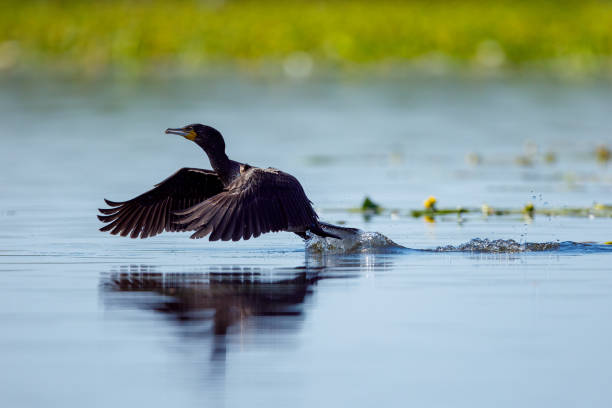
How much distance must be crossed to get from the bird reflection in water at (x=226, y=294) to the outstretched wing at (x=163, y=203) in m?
0.96

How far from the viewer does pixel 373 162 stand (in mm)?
16812

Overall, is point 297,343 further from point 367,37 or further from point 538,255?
point 367,37

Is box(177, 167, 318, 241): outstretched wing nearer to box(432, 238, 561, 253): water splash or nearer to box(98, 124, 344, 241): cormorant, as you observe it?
box(98, 124, 344, 241): cormorant

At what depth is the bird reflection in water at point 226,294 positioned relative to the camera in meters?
6.68

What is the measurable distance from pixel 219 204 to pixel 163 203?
4.08 ft

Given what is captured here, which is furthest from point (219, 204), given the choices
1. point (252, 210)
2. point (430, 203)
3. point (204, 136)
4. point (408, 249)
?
point (430, 203)

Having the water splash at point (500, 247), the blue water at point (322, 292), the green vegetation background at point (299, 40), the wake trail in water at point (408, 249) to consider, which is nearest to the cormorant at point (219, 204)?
the wake trail in water at point (408, 249)

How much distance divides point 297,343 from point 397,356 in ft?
1.70

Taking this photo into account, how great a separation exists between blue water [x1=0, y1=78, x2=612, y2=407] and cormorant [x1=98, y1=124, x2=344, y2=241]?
0.76ft

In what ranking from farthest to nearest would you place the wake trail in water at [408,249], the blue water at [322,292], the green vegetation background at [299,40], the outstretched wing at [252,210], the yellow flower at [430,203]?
the green vegetation background at [299,40] < the yellow flower at [430,203] < the wake trail in water at [408,249] < the outstretched wing at [252,210] < the blue water at [322,292]

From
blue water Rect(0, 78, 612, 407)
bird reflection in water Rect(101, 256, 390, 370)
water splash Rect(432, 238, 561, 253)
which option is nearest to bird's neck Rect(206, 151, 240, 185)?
blue water Rect(0, 78, 612, 407)

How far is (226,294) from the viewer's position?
7691 mm

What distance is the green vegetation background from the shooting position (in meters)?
35.4

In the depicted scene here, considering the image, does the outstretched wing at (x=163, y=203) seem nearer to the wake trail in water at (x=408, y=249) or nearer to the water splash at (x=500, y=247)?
the wake trail in water at (x=408, y=249)
